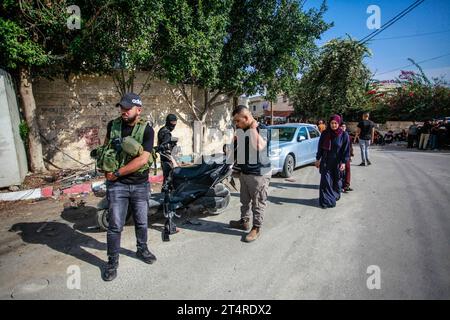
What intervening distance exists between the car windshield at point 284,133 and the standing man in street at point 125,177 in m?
6.17

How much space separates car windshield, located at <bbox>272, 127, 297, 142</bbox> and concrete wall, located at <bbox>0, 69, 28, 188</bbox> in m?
7.18

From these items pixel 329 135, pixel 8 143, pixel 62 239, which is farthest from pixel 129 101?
pixel 8 143

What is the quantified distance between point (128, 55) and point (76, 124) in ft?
11.0

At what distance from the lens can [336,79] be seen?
20.0 m

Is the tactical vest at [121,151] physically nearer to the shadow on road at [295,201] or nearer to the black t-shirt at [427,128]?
the shadow on road at [295,201]

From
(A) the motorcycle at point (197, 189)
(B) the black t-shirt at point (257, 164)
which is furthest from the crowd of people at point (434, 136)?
(B) the black t-shirt at point (257, 164)

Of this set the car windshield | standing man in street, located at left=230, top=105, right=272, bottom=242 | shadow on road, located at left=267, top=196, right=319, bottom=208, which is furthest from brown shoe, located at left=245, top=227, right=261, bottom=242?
the car windshield

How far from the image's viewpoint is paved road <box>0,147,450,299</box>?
279 centimetres

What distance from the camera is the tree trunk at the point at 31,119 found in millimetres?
7191

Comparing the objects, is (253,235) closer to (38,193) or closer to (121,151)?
(121,151)

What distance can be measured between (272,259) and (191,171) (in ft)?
7.84

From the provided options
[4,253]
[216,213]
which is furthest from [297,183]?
[4,253]

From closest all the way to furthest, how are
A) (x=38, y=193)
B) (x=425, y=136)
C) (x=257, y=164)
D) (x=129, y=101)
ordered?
(x=129, y=101), (x=257, y=164), (x=38, y=193), (x=425, y=136)

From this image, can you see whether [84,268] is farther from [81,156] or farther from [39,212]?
[81,156]
